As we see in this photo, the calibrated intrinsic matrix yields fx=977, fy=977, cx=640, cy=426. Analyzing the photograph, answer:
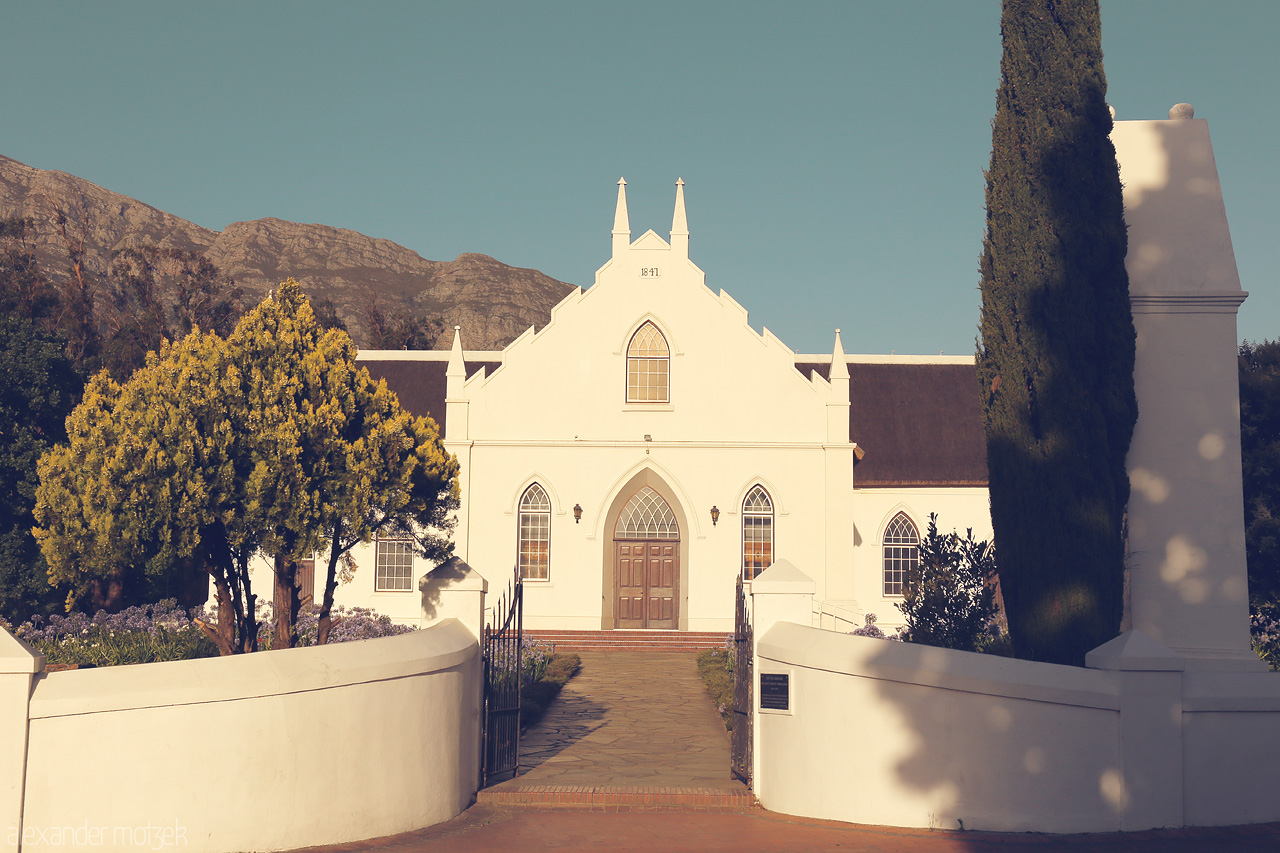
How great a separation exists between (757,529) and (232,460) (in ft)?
48.4

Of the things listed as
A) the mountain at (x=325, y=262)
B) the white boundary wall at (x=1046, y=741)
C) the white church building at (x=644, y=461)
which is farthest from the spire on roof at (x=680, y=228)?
the mountain at (x=325, y=262)

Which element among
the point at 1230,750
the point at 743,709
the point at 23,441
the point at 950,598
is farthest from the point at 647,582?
the point at 1230,750

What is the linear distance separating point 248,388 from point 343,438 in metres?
1.54

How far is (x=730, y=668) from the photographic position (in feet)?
59.8

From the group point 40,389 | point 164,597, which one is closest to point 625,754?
point 40,389

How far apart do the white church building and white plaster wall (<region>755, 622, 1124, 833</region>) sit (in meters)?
15.5

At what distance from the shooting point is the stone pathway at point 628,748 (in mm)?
9977

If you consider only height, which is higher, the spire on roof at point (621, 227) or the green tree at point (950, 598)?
the spire on roof at point (621, 227)

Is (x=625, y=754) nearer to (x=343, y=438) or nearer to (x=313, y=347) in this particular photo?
(x=343, y=438)

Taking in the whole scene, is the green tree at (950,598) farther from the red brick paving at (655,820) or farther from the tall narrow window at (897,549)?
the tall narrow window at (897,549)

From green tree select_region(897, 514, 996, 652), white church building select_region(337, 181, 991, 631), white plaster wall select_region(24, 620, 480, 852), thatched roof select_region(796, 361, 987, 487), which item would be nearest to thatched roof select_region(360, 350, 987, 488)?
thatched roof select_region(796, 361, 987, 487)

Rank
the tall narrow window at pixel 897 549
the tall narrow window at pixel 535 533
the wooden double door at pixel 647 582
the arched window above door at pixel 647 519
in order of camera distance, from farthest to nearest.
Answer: the tall narrow window at pixel 897 549
the arched window above door at pixel 647 519
the wooden double door at pixel 647 582
the tall narrow window at pixel 535 533

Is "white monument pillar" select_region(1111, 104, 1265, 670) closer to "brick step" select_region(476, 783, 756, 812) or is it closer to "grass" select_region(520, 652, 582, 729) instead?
"brick step" select_region(476, 783, 756, 812)

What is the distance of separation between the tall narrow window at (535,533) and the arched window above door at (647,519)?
71.6 inches
